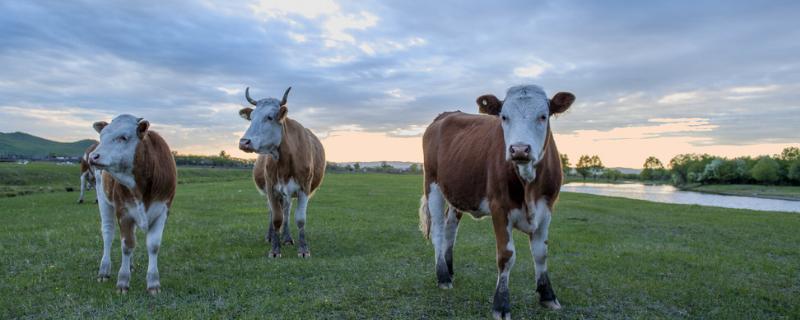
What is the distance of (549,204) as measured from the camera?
5.26 meters

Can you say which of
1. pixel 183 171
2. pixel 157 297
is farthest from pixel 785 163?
pixel 157 297

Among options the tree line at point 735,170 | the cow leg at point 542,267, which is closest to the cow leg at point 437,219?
the cow leg at point 542,267

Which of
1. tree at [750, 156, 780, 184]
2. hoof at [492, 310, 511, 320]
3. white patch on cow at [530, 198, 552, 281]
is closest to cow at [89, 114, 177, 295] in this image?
hoof at [492, 310, 511, 320]

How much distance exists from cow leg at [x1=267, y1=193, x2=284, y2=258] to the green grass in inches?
9.1

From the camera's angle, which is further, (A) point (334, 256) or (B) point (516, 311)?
(A) point (334, 256)

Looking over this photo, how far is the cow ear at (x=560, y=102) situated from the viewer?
198 inches

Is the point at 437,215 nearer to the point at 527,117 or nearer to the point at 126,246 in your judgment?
the point at 527,117

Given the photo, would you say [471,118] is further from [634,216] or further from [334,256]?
[634,216]

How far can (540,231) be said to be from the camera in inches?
215

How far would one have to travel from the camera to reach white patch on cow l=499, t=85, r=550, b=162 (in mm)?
4531

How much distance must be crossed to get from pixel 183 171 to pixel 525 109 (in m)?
59.7

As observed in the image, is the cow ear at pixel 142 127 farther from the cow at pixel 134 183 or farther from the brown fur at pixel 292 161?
the brown fur at pixel 292 161

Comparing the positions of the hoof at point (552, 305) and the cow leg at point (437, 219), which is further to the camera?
the cow leg at point (437, 219)

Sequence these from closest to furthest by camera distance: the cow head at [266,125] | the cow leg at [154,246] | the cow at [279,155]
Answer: the cow leg at [154,246] < the cow head at [266,125] < the cow at [279,155]
